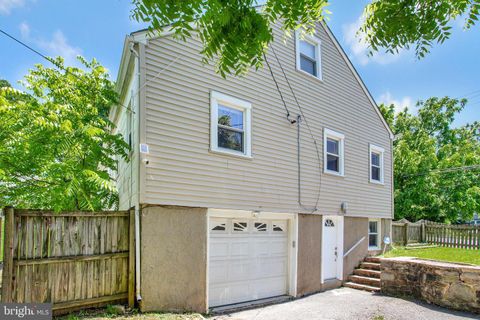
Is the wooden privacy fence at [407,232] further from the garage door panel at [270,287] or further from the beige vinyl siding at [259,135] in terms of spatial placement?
the garage door panel at [270,287]

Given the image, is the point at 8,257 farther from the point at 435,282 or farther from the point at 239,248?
the point at 435,282

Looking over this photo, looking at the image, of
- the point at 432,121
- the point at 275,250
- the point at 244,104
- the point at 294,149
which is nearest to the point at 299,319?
the point at 275,250

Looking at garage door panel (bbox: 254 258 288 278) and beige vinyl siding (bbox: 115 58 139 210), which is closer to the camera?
beige vinyl siding (bbox: 115 58 139 210)

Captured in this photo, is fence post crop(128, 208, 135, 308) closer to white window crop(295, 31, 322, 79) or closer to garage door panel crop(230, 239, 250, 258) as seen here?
garage door panel crop(230, 239, 250, 258)

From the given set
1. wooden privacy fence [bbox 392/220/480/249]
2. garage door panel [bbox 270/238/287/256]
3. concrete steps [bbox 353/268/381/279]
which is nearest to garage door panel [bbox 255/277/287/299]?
garage door panel [bbox 270/238/287/256]

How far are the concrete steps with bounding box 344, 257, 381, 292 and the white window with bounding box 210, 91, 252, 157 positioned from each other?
5814 mm

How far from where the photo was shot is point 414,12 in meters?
2.74

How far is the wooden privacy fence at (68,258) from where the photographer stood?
17.6 ft

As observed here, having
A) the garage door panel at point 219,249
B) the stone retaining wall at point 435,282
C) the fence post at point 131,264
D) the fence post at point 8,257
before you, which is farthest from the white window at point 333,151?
the fence post at point 8,257

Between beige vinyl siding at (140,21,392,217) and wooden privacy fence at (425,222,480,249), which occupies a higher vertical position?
beige vinyl siding at (140,21,392,217)

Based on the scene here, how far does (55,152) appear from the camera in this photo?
739cm

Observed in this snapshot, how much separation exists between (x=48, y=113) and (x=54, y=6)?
93.8 inches

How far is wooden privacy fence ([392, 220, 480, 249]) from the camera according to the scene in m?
14.3

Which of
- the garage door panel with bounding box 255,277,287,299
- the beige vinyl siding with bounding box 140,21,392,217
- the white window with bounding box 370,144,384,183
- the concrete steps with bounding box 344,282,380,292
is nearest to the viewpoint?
the beige vinyl siding with bounding box 140,21,392,217
